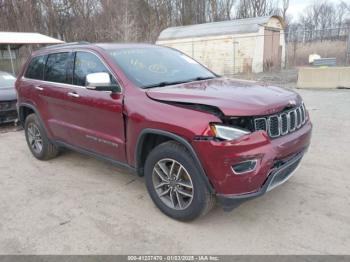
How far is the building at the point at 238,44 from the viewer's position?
19.7 meters

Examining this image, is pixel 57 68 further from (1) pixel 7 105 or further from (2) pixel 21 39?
(2) pixel 21 39

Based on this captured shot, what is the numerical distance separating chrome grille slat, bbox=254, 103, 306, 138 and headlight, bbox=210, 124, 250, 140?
0.18 metres

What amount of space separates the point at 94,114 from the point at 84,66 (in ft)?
2.33

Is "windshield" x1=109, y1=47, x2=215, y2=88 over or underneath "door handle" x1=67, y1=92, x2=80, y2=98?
over

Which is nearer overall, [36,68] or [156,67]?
[156,67]

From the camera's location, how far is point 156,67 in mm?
4203

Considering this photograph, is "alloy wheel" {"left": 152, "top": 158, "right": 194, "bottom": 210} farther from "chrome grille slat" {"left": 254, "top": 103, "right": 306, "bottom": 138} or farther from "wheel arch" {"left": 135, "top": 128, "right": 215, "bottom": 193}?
"chrome grille slat" {"left": 254, "top": 103, "right": 306, "bottom": 138}

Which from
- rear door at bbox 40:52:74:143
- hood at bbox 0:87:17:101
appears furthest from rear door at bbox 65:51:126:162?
hood at bbox 0:87:17:101

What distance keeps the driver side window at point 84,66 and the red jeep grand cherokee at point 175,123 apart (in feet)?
0.04

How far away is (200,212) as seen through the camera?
3.32 meters

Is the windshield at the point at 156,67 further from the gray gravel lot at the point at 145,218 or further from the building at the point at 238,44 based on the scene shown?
the building at the point at 238,44

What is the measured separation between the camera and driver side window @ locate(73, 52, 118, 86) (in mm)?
4137

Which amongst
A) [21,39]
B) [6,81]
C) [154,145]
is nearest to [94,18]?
[21,39]

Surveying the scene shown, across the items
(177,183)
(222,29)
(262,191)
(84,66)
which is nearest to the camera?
(262,191)
